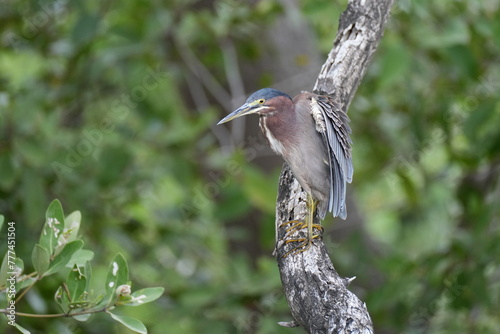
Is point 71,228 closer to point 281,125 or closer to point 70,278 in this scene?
point 70,278

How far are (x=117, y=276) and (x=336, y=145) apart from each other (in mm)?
798

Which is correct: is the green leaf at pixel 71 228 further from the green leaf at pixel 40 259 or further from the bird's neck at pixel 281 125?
the bird's neck at pixel 281 125

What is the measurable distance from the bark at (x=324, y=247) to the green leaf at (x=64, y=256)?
0.59m

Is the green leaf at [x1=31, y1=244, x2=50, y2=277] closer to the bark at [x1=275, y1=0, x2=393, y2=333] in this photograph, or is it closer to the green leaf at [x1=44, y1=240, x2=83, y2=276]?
the green leaf at [x1=44, y1=240, x2=83, y2=276]

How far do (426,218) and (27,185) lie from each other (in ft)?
8.28

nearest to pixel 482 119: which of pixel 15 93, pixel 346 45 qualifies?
pixel 346 45

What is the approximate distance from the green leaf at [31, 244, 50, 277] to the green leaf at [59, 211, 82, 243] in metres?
0.10

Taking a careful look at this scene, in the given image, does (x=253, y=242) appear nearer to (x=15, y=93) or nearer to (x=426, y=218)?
(x=426, y=218)

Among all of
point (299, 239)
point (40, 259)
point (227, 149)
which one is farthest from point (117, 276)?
point (227, 149)

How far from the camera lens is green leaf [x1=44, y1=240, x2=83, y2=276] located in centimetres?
198

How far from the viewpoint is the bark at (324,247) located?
1.79m

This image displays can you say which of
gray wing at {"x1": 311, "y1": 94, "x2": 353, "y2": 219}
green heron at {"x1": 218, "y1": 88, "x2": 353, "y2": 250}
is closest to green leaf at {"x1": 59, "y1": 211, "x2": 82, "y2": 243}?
green heron at {"x1": 218, "y1": 88, "x2": 353, "y2": 250}

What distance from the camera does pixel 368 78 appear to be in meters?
4.45

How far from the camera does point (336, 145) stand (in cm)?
229
